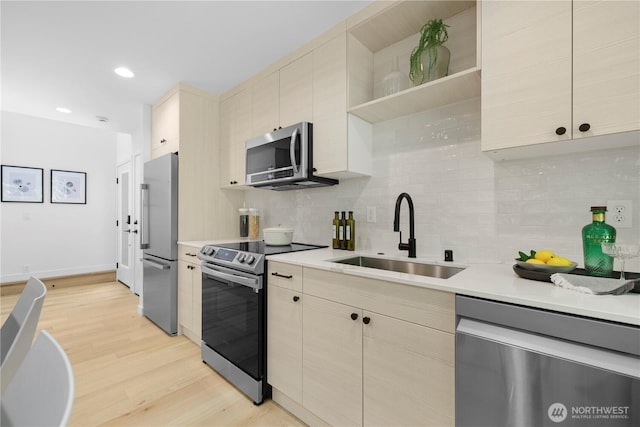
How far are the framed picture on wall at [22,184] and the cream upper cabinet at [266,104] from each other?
13.4 ft

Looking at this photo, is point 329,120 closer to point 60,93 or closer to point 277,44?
point 277,44

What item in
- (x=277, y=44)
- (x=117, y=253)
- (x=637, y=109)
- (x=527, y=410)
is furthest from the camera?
(x=117, y=253)

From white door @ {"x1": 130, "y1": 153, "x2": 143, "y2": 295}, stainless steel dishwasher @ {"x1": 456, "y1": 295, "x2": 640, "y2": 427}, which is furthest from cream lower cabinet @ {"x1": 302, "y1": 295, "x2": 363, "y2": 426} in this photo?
white door @ {"x1": 130, "y1": 153, "x2": 143, "y2": 295}

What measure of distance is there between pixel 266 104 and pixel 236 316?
5.71 ft

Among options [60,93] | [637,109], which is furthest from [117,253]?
[637,109]

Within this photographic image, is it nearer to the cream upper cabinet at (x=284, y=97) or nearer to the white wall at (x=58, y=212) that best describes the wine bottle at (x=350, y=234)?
the cream upper cabinet at (x=284, y=97)

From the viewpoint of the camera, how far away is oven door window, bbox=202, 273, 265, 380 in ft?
5.84

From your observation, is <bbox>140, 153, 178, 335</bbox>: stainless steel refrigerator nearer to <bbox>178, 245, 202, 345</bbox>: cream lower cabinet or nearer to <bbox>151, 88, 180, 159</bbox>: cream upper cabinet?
<bbox>178, 245, 202, 345</bbox>: cream lower cabinet

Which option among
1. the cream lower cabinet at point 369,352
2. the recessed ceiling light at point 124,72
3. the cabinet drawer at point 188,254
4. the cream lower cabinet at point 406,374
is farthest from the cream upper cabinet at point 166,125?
the cream lower cabinet at point 406,374

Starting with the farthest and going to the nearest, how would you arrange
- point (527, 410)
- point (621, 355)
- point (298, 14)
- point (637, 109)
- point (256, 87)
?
point (256, 87) → point (298, 14) → point (637, 109) → point (527, 410) → point (621, 355)

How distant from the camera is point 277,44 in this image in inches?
86.7

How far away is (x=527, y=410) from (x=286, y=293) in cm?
117

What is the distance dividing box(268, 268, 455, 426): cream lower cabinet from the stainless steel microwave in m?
0.84

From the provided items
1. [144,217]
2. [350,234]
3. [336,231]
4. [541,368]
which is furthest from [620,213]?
[144,217]
